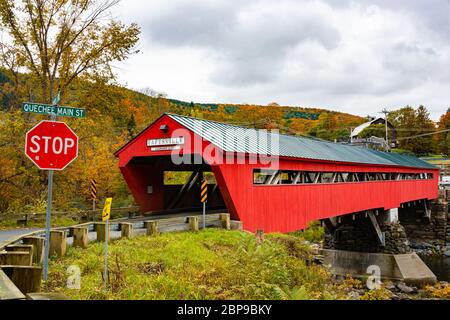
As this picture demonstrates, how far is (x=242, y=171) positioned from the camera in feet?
42.9

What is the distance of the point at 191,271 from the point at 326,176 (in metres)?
21.6

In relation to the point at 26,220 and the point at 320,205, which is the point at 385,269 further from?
the point at 26,220

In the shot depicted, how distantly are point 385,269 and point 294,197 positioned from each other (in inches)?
524

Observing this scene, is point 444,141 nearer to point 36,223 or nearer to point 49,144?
point 36,223

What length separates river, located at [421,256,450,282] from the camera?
2514 centimetres

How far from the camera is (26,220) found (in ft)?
54.6

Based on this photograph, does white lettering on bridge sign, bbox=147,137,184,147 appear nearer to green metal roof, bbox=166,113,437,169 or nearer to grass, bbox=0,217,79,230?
green metal roof, bbox=166,113,437,169

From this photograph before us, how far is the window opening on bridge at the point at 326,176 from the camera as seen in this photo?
15.0 m

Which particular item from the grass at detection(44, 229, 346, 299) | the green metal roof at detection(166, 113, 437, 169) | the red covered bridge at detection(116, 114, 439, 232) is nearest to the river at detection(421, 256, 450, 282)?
the red covered bridge at detection(116, 114, 439, 232)

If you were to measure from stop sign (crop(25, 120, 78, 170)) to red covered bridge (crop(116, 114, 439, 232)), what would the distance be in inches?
237

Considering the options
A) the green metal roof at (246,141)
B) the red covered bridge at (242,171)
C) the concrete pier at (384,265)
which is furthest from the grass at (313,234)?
the green metal roof at (246,141)

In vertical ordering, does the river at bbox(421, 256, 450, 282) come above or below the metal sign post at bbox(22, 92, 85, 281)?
below

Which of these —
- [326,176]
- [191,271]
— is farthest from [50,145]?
[326,176]
